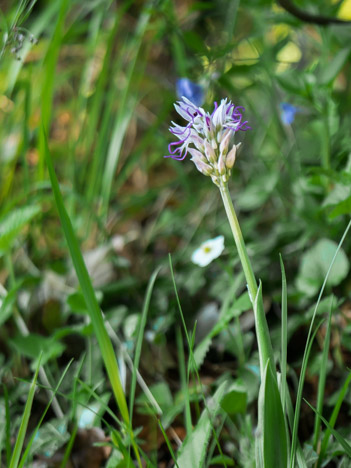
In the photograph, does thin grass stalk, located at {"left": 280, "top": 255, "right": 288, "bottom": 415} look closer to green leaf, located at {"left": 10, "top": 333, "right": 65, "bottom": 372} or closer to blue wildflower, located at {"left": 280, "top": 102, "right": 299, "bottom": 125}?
green leaf, located at {"left": 10, "top": 333, "right": 65, "bottom": 372}

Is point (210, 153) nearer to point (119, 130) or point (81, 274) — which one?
point (81, 274)

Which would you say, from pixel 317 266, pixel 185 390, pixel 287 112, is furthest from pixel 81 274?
pixel 287 112

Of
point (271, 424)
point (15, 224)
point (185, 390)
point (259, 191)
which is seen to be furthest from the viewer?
point (259, 191)

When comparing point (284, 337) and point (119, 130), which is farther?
point (119, 130)

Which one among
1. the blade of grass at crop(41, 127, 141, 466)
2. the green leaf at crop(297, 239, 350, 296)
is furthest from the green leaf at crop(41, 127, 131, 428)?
the green leaf at crop(297, 239, 350, 296)

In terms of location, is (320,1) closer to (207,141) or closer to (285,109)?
(285,109)
